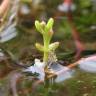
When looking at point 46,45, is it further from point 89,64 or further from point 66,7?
point 66,7

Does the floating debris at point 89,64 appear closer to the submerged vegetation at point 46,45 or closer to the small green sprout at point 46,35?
the submerged vegetation at point 46,45

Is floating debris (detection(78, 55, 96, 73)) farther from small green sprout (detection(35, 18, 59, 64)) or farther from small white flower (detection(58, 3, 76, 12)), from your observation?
small white flower (detection(58, 3, 76, 12))

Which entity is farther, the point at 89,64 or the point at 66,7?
the point at 66,7

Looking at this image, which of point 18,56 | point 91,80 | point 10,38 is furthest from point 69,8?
point 91,80

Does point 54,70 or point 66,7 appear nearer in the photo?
point 54,70

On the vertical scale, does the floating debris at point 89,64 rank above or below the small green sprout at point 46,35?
below

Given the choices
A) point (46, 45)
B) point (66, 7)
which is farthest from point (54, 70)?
point (66, 7)

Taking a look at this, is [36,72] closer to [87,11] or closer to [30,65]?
[30,65]

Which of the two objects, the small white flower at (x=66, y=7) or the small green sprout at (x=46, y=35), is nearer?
the small green sprout at (x=46, y=35)

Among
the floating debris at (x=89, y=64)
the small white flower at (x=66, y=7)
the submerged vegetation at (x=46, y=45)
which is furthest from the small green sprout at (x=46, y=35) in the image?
the small white flower at (x=66, y=7)

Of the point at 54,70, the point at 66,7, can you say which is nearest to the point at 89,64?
the point at 54,70

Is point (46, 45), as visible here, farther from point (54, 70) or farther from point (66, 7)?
point (66, 7)
